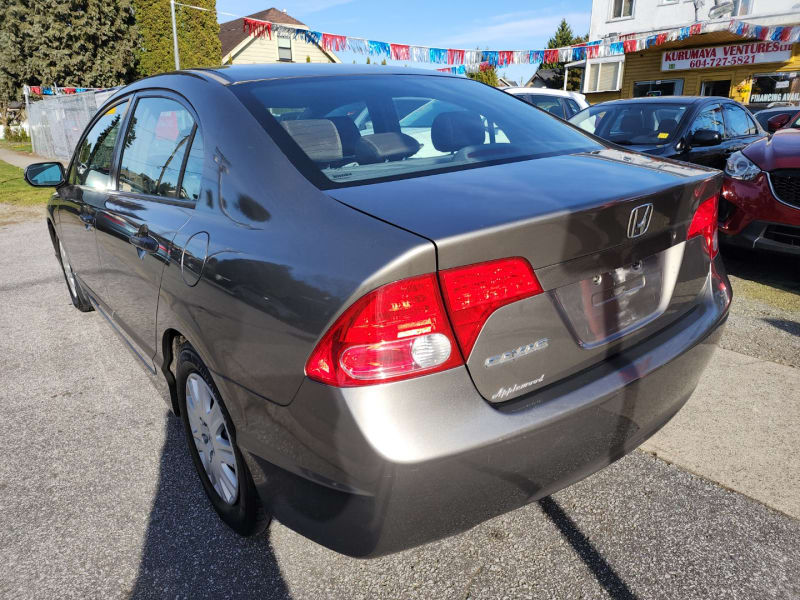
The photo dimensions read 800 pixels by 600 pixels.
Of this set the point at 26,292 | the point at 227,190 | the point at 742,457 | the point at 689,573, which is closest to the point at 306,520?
the point at 227,190

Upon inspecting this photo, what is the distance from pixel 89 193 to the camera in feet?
10.8

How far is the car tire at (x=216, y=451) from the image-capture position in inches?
78.7

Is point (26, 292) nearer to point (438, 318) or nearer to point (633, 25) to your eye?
point (438, 318)

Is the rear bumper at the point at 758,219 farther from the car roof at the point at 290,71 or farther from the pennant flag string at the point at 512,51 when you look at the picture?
the pennant flag string at the point at 512,51

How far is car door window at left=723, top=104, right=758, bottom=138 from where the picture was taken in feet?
24.0

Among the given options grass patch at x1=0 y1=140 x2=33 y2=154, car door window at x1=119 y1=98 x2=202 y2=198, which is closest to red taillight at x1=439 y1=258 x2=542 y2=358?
car door window at x1=119 y1=98 x2=202 y2=198

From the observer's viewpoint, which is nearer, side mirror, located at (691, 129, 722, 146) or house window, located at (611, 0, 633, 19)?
side mirror, located at (691, 129, 722, 146)

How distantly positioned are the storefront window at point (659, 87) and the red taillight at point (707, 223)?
995 inches

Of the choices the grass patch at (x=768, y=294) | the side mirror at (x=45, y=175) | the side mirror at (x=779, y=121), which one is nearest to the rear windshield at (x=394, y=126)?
the side mirror at (x=45, y=175)

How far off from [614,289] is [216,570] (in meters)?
1.63

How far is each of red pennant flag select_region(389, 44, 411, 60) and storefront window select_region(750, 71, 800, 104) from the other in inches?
531

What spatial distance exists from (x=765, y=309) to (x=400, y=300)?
4000 mm

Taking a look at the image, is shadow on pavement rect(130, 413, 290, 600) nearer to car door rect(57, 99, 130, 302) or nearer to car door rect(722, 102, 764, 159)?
car door rect(57, 99, 130, 302)

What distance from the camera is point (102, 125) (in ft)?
11.4
